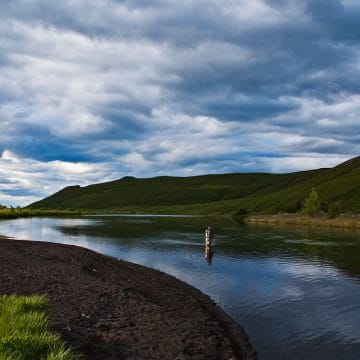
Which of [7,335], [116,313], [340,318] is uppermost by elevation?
[7,335]

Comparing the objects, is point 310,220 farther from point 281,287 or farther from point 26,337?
point 26,337

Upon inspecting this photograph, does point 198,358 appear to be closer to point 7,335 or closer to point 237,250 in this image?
point 7,335

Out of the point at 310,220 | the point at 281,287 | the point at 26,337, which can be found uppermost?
the point at 26,337

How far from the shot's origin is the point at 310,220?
454 feet

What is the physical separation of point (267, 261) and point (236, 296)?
21.0 m

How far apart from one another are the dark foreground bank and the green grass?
4.87 feet

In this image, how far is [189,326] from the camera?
21.6 meters

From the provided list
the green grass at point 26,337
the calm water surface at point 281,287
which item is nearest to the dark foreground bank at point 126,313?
the green grass at point 26,337

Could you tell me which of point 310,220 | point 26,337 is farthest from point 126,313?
point 310,220

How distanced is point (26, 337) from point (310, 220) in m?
133

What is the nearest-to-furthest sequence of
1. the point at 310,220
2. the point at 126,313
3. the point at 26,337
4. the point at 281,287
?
1. the point at 26,337
2. the point at 126,313
3. the point at 281,287
4. the point at 310,220

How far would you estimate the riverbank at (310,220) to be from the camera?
400ft

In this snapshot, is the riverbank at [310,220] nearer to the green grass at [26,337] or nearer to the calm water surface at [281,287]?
the calm water surface at [281,287]

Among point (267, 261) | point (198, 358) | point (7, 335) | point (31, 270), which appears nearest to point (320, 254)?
point (267, 261)
